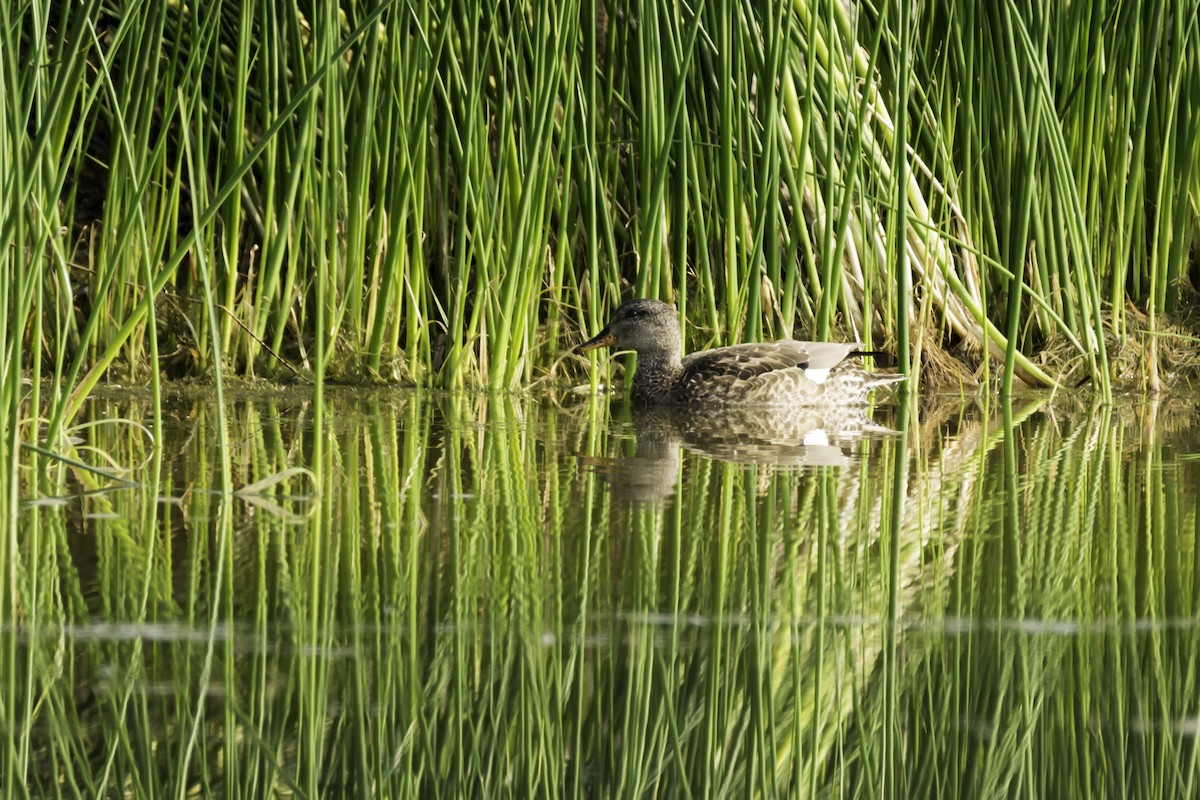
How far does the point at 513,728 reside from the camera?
79.7 inches

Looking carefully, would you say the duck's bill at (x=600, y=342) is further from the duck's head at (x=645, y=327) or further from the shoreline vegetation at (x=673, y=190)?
the shoreline vegetation at (x=673, y=190)

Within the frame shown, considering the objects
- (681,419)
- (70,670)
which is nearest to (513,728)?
(70,670)

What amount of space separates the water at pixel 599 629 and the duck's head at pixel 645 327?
1483mm

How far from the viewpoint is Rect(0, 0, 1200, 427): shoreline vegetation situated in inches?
208

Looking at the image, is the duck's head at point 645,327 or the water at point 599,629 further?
the duck's head at point 645,327

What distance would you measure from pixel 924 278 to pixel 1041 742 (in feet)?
13.5

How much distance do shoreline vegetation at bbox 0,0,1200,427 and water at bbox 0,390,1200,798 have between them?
1.57 meters

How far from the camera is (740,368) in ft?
17.7

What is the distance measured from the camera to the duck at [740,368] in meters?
5.40

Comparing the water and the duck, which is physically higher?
the duck

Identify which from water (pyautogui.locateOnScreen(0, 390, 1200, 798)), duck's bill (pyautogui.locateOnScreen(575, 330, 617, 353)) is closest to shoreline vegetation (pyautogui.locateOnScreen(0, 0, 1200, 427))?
duck's bill (pyautogui.locateOnScreen(575, 330, 617, 353))

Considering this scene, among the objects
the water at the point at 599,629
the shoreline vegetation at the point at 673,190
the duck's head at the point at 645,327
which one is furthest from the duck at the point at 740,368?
the water at the point at 599,629

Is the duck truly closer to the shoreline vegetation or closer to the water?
the shoreline vegetation

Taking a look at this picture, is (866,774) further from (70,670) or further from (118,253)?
(118,253)
